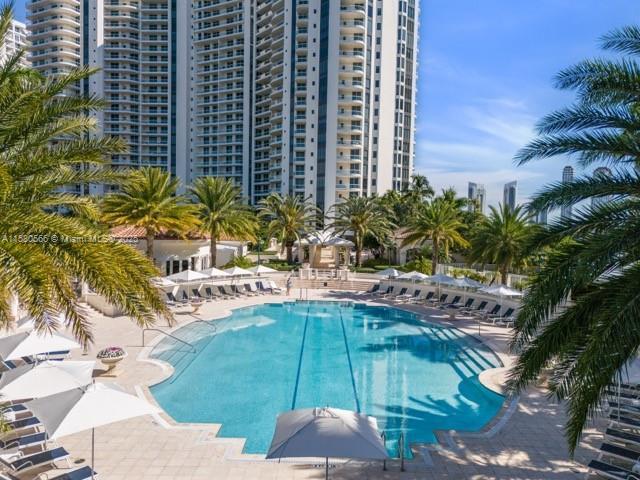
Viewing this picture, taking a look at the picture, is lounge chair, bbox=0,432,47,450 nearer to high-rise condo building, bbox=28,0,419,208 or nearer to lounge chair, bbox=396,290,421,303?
lounge chair, bbox=396,290,421,303

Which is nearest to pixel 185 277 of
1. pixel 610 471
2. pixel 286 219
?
pixel 286 219

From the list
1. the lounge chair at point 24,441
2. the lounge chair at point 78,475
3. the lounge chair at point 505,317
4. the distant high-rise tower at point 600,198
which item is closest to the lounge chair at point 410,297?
the lounge chair at point 505,317

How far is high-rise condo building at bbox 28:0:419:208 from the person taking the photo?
6347 cm

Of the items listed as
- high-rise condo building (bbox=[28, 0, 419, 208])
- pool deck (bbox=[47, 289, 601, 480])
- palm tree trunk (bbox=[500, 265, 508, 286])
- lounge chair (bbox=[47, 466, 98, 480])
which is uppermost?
high-rise condo building (bbox=[28, 0, 419, 208])

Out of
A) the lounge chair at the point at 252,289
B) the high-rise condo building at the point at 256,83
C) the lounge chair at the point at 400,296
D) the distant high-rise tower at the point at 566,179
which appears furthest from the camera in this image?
the high-rise condo building at the point at 256,83

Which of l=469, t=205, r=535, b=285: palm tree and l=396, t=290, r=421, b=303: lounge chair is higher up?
l=469, t=205, r=535, b=285: palm tree

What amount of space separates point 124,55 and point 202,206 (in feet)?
219

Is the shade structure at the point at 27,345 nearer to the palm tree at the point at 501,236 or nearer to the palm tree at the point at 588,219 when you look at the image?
the palm tree at the point at 588,219

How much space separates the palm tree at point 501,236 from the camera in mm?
22922

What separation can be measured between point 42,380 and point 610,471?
429 inches

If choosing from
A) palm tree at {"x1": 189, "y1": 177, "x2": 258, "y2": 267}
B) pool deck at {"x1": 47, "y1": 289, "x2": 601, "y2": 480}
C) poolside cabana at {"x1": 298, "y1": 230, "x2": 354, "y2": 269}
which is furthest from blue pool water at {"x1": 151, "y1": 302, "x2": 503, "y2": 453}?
poolside cabana at {"x1": 298, "y1": 230, "x2": 354, "y2": 269}

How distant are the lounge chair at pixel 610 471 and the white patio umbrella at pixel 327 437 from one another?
392cm

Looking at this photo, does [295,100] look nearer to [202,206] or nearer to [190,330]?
[202,206]

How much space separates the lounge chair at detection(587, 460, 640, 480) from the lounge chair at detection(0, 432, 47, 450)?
1001 cm
